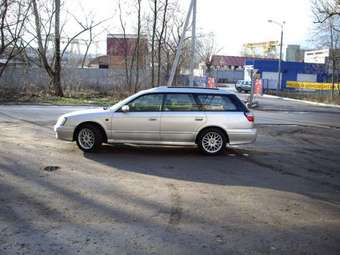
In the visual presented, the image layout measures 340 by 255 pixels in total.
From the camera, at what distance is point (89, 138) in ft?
38.5

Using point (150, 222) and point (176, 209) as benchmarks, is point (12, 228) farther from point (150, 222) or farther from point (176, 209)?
point (176, 209)

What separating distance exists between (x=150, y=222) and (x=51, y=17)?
1219 inches

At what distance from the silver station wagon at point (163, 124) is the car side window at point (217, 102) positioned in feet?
0.07

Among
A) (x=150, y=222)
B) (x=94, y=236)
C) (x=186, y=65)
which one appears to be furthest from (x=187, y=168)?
(x=186, y=65)

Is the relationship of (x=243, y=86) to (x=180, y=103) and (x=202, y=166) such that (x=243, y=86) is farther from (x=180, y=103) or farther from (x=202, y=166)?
(x=202, y=166)

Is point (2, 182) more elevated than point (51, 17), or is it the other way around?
point (51, 17)

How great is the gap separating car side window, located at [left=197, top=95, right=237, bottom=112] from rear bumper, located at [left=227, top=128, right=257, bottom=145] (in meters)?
0.55

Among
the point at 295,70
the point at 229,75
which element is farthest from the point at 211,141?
the point at 229,75

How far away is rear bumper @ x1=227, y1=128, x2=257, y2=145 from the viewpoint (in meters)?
11.9

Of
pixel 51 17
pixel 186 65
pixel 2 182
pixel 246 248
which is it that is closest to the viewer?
pixel 246 248

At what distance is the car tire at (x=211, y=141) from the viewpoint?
1184 cm

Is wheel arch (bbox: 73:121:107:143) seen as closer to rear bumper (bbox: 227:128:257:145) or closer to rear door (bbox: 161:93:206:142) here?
rear door (bbox: 161:93:206:142)

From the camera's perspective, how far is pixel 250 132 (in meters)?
11.9

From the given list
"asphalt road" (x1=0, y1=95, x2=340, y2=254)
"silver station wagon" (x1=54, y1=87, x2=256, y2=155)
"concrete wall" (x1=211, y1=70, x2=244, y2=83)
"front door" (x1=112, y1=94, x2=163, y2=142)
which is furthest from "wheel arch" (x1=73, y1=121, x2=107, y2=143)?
"concrete wall" (x1=211, y1=70, x2=244, y2=83)
